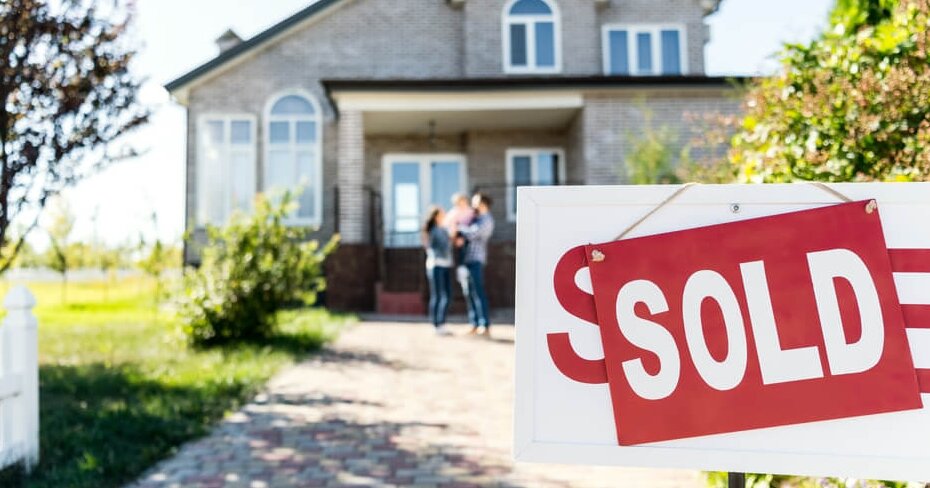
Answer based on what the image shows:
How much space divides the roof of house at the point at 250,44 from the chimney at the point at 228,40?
3636 millimetres

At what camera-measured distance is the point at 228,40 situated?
62.9 ft

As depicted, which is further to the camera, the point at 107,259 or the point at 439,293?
the point at 107,259

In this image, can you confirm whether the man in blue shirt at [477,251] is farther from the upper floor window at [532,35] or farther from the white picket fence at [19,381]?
the upper floor window at [532,35]

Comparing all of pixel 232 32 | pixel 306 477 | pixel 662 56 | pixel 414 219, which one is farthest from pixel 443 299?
pixel 232 32

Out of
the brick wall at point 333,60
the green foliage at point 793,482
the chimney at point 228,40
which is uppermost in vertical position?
the chimney at point 228,40

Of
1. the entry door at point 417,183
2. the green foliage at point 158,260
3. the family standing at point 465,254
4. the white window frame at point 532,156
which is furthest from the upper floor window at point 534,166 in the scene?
the green foliage at point 158,260

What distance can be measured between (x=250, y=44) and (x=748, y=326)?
51.4ft

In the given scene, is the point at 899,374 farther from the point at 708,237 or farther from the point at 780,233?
the point at 708,237

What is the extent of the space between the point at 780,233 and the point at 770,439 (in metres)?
0.46

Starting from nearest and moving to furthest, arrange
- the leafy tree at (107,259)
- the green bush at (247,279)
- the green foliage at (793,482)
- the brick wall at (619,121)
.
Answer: the green foliage at (793,482) → the green bush at (247,279) → the brick wall at (619,121) → the leafy tree at (107,259)

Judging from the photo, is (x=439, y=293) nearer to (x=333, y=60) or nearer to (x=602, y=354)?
(x=602, y=354)

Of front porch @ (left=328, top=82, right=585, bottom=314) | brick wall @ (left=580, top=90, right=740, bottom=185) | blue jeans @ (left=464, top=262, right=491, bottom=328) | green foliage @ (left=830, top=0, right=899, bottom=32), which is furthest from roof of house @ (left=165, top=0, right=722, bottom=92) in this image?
green foliage @ (left=830, top=0, right=899, bottom=32)

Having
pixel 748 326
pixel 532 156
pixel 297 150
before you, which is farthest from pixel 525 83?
pixel 748 326

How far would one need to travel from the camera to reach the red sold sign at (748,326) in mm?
1578
